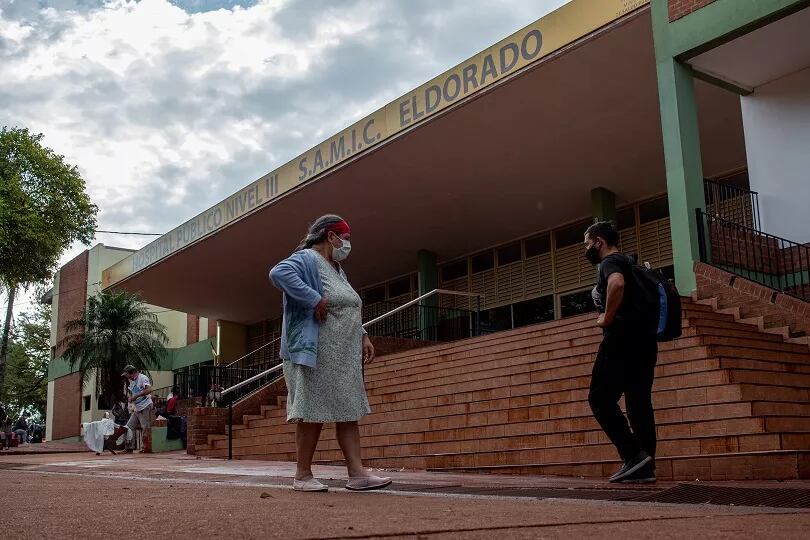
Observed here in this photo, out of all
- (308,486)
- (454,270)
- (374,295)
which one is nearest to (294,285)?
(308,486)

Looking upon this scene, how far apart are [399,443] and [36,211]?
19315 millimetres

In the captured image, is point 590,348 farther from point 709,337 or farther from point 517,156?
point 517,156

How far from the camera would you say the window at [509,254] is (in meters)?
20.6

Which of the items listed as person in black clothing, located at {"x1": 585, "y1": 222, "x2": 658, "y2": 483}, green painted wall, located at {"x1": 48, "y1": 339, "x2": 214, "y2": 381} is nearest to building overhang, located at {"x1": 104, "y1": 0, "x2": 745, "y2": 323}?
person in black clothing, located at {"x1": 585, "y1": 222, "x2": 658, "y2": 483}

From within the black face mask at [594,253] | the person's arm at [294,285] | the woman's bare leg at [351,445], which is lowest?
the woman's bare leg at [351,445]

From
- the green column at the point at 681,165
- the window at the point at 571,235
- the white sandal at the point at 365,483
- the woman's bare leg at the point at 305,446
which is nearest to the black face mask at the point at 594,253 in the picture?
the white sandal at the point at 365,483

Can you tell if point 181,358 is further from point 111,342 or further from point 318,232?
point 318,232

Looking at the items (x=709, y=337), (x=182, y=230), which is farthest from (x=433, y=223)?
(x=709, y=337)

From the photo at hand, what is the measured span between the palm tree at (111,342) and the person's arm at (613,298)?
23.6 meters

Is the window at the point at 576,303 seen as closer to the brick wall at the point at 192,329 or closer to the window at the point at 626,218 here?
the window at the point at 626,218

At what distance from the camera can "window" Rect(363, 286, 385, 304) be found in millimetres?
25375

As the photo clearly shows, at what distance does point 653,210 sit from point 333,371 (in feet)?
46.3

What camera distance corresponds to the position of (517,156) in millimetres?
16156

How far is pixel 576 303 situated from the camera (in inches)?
734
